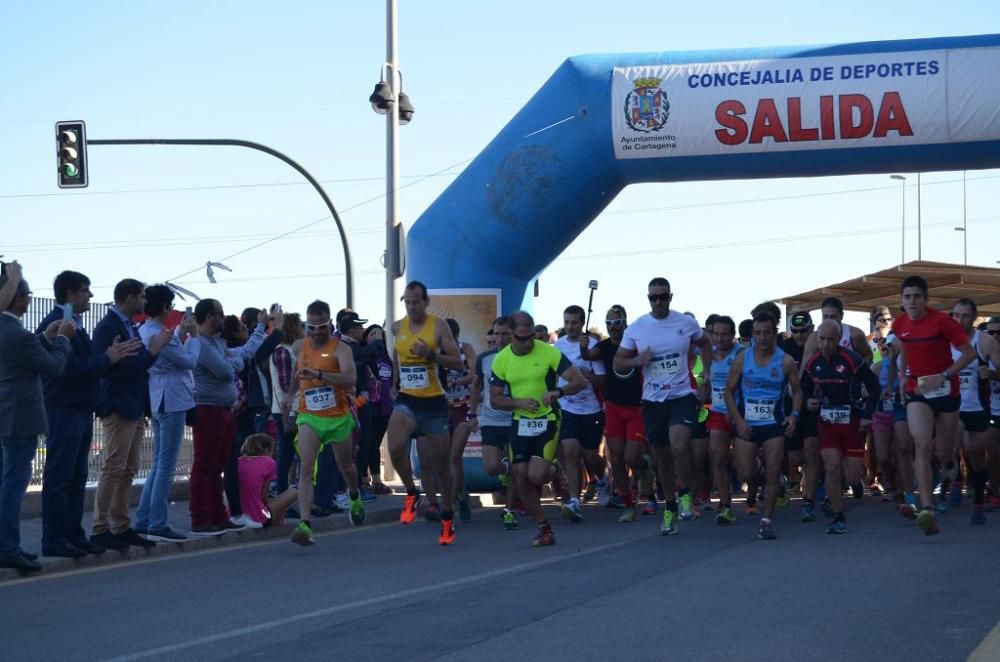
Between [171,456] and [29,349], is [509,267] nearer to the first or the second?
[171,456]

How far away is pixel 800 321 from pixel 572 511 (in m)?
3.00

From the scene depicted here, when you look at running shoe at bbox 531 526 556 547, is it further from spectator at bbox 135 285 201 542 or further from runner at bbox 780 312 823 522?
spectator at bbox 135 285 201 542

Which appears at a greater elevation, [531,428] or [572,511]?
[531,428]

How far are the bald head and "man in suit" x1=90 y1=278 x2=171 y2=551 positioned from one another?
5431 millimetres

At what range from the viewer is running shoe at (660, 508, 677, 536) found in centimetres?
1291

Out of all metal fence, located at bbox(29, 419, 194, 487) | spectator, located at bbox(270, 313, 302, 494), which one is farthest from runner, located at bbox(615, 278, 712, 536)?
metal fence, located at bbox(29, 419, 194, 487)

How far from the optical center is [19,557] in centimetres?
1027

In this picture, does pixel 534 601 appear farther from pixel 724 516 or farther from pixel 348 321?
pixel 348 321

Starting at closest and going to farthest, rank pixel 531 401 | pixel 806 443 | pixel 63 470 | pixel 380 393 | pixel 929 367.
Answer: pixel 63 470 → pixel 531 401 → pixel 929 367 → pixel 806 443 → pixel 380 393

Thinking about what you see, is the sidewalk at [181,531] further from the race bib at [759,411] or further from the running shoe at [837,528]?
the running shoe at [837,528]

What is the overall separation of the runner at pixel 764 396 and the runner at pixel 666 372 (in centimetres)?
53

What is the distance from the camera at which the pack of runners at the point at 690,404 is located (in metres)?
12.5

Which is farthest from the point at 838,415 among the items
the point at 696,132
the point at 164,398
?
the point at 164,398

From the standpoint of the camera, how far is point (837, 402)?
12.9 m
